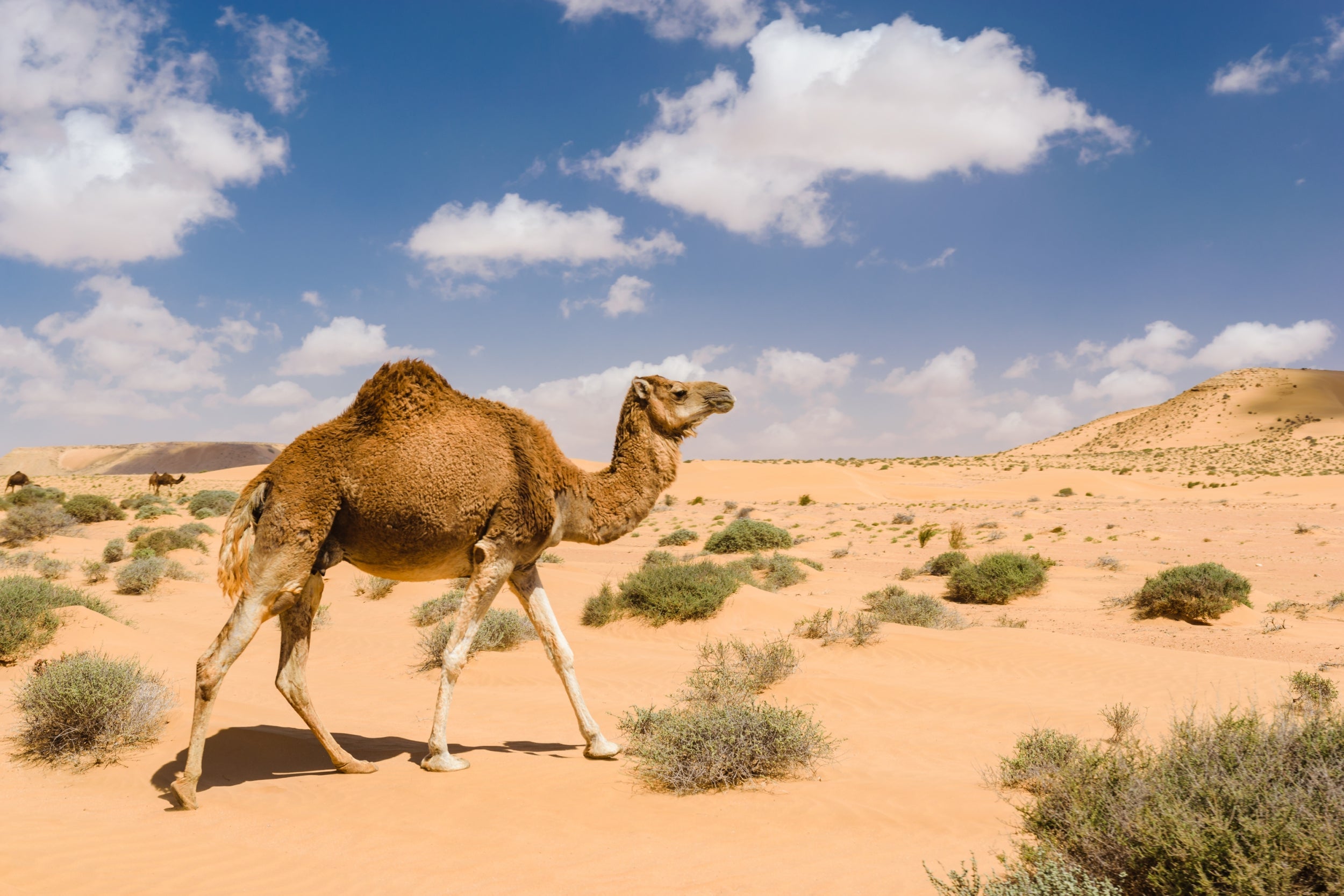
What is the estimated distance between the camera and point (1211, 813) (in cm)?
380

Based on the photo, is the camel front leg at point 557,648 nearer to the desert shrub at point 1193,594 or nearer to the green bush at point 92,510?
the desert shrub at point 1193,594

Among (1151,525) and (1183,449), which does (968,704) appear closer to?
(1151,525)

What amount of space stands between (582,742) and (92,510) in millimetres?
32831

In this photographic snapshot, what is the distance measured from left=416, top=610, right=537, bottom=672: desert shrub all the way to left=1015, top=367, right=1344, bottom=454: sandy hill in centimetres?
10627

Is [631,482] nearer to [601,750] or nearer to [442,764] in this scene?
[601,750]

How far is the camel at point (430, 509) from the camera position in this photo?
18.5 feet

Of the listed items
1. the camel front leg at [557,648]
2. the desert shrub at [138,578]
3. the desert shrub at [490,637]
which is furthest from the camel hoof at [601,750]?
the desert shrub at [138,578]

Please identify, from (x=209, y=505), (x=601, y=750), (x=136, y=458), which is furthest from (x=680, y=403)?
(x=136, y=458)

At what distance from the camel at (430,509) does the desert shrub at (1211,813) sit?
364 cm

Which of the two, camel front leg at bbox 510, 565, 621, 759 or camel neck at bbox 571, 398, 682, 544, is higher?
camel neck at bbox 571, 398, 682, 544

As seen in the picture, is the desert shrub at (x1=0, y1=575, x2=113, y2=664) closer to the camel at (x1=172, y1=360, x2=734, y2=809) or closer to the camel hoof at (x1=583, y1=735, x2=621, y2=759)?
the camel at (x1=172, y1=360, x2=734, y2=809)

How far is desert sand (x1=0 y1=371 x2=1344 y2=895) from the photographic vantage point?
4.65 metres

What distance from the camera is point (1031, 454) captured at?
114125mm

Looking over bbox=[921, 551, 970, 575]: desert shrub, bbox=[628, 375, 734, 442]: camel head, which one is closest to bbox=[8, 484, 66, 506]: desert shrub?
bbox=[921, 551, 970, 575]: desert shrub
